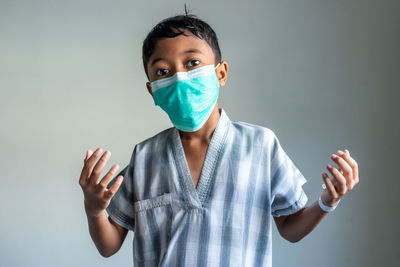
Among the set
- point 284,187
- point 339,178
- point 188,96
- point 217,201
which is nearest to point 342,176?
point 339,178

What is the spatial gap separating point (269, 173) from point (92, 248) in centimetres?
115

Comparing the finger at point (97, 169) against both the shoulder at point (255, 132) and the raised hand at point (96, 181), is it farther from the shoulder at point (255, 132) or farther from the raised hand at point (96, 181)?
the shoulder at point (255, 132)

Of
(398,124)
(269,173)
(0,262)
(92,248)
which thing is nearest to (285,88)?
(398,124)

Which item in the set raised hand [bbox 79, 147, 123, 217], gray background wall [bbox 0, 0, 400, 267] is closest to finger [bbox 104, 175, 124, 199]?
raised hand [bbox 79, 147, 123, 217]

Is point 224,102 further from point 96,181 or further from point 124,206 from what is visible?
point 96,181

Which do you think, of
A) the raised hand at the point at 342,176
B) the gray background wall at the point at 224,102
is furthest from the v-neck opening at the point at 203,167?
the gray background wall at the point at 224,102

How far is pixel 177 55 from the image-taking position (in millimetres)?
838

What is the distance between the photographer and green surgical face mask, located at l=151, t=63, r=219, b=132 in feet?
2.73

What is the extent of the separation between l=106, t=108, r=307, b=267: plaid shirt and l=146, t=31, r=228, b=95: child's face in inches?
6.6

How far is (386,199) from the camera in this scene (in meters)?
1.35

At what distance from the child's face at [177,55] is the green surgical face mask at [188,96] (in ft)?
0.06

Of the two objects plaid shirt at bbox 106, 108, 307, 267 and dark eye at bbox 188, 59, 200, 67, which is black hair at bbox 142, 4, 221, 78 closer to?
dark eye at bbox 188, 59, 200, 67

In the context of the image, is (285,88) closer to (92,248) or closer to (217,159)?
(217,159)

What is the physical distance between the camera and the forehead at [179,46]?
0.84 metres
